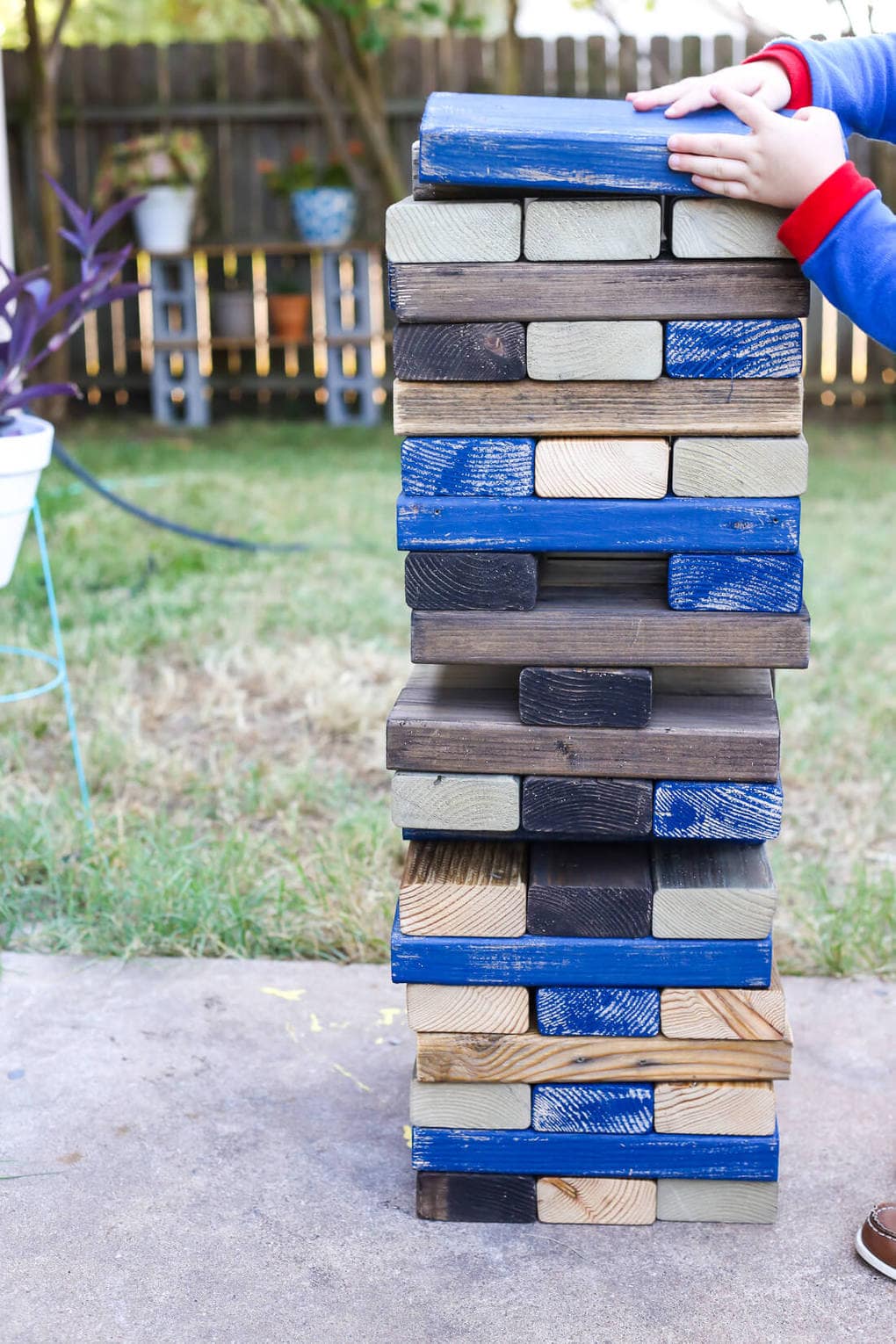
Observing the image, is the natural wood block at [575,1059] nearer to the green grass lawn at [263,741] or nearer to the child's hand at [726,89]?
the green grass lawn at [263,741]

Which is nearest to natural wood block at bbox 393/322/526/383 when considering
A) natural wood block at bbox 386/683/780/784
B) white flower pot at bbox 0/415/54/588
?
natural wood block at bbox 386/683/780/784

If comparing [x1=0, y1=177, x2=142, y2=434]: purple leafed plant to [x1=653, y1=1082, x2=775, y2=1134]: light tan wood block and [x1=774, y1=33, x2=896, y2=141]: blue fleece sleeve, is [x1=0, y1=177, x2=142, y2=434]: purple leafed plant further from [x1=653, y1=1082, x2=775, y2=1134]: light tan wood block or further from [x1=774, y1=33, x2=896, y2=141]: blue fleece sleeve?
[x1=653, y1=1082, x2=775, y2=1134]: light tan wood block

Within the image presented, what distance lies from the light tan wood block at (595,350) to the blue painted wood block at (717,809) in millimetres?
466

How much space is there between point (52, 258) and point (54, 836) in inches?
224

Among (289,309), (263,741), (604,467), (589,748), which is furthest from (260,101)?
(589,748)

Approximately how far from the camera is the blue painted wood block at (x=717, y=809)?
1614mm

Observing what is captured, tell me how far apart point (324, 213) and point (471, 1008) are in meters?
7.20

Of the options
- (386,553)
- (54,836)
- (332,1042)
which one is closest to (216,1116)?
(332,1042)

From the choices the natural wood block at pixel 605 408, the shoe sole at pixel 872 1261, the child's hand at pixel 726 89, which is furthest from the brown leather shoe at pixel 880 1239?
the child's hand at pixel 726 89

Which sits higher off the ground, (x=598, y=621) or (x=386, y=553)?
(x=598, y=621)

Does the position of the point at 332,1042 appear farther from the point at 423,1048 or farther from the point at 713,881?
the point at 713,881

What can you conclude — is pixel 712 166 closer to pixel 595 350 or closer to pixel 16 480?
pixel 595 350

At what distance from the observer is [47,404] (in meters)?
7.86

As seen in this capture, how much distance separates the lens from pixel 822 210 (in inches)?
57.2
